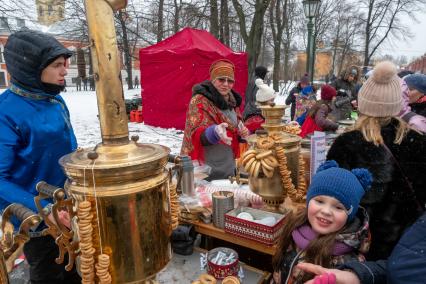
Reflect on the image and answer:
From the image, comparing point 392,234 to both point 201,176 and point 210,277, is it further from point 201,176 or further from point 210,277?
point 201,176

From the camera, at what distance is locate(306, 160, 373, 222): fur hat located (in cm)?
115

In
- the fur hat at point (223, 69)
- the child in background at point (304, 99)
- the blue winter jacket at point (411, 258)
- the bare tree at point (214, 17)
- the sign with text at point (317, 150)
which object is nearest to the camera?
the blue winter jacket at point (411, 258)

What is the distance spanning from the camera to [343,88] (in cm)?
601

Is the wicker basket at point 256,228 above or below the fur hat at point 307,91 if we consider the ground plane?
below

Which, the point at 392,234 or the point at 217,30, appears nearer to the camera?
the point at 392,234

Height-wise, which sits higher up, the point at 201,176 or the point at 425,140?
the point at 425,140

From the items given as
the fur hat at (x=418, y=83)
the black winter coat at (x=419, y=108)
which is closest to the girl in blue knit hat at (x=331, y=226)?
the black winter coat at (x=419, y=108)

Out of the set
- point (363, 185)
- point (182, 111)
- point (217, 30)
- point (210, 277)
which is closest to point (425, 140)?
point (363, 185)

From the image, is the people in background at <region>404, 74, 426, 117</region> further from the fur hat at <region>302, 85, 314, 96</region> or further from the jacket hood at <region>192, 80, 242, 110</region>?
the fur hat at <region>302, 85, 314, 96</region>

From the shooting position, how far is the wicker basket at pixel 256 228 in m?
1.36

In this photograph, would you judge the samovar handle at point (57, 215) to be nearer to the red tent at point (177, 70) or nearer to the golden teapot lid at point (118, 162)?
the golden teapot lid at point (118, 162)

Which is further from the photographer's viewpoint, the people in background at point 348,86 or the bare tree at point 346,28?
the bare tree at point 346,28

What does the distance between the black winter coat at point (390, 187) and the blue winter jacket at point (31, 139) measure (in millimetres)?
1348

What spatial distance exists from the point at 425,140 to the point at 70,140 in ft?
5.33
